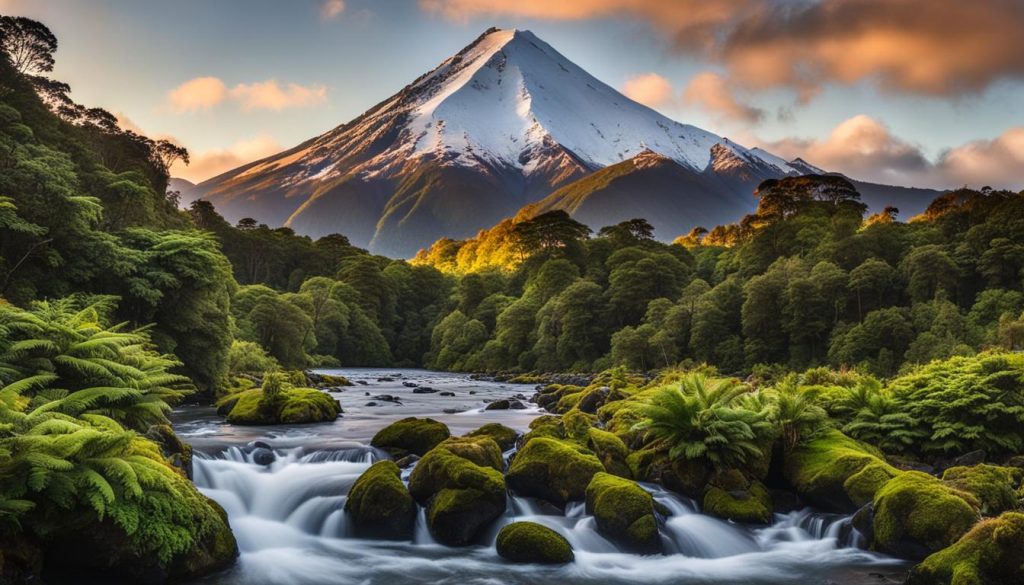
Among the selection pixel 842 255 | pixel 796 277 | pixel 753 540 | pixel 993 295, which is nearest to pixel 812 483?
pixel 753 540

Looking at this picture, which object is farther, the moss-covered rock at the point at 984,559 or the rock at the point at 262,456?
the rock at the point at 262,456

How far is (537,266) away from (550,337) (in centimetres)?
2241

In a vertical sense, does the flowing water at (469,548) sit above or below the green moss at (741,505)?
below

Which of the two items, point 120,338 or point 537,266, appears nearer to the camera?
point 120,338

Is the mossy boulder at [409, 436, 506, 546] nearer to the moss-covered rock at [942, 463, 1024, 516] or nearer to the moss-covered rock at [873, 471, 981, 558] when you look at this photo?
the moss-covered rock at [873, 471, 981, 558]

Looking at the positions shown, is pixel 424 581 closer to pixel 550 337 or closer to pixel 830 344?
pixel 830 344

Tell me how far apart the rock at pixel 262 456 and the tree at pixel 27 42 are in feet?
88.9

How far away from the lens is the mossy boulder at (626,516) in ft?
38.1

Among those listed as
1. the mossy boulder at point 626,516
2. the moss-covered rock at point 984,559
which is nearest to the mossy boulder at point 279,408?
the mossy boulder at point 626,516

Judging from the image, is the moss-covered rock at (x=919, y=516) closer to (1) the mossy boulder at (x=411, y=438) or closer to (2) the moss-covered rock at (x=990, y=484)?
(2) the moss-covered rock at (x=990, y=484)

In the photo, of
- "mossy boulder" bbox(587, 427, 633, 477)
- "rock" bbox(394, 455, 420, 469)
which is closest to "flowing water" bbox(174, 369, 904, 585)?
"mossy boulder" bbox(587, 427, 633, 477)

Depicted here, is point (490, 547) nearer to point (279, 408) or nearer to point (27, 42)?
point (279, 408)

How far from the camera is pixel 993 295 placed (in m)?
37.4

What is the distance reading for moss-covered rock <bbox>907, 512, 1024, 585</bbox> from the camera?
834 cm
